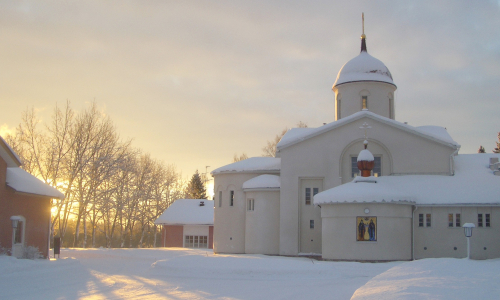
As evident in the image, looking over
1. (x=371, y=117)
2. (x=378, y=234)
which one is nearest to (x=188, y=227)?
(x=371, y=117)

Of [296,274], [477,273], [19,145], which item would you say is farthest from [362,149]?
[19,145]

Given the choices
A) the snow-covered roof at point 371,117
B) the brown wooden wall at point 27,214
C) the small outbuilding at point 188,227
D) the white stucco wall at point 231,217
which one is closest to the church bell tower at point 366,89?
the snow-covered roof at point 371,117

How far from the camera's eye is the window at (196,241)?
47812 millimetres

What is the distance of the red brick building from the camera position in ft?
69.7

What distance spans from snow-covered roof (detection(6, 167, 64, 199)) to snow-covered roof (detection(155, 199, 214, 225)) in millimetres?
22644

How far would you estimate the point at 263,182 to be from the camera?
1224 inches

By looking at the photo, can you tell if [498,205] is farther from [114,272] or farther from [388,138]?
[114,272]

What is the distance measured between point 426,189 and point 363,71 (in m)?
10.7

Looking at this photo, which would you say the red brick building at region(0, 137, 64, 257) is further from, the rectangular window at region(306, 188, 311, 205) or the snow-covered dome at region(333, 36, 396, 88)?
the snow-covered dome at region(333, 36, 396, 88)

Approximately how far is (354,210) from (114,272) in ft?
39.0

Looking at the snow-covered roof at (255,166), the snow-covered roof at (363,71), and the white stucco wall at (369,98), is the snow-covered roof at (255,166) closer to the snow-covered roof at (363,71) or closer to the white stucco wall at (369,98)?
the white stucco wall at (369,98)

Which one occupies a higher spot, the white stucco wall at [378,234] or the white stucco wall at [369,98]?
the white stucco wall at [369,98]

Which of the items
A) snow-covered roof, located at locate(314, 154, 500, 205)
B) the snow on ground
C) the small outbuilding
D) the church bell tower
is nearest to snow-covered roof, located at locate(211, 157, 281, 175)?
the church bell tower

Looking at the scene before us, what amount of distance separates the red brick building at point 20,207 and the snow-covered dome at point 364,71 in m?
20.1
